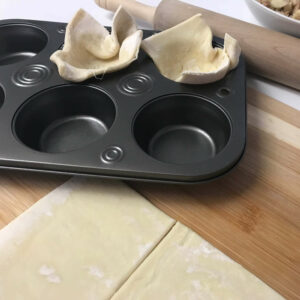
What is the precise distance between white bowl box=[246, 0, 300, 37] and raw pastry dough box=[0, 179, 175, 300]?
1.78 feet

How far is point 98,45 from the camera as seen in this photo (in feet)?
2.44

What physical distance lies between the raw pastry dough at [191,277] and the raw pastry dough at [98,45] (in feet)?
1.26

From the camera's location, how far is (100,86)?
2.24ft

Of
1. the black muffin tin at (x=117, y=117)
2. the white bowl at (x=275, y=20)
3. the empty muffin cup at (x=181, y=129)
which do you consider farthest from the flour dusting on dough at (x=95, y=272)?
the white bowl at (x=275, y=20)

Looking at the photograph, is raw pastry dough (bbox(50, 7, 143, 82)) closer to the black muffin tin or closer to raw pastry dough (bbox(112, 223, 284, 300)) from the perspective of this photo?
the black muffin tin

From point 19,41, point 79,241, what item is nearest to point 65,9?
point 19,41

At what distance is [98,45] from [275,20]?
16.6 inches

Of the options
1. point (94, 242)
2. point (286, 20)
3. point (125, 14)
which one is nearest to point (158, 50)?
point (125, 14)

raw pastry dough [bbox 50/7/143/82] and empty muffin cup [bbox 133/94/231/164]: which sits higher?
raw pastry dough [bbox 50/7/143/82]

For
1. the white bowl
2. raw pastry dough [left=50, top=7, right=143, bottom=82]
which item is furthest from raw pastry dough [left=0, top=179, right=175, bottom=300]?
the white bowl

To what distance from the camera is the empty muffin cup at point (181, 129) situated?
65 centimetres

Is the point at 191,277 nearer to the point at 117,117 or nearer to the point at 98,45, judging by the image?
the point at 117,117

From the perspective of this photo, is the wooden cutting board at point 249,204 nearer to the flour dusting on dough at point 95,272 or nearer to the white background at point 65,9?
the flour dusting on dough at point 95,272

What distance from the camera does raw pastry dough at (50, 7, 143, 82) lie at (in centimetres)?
70
